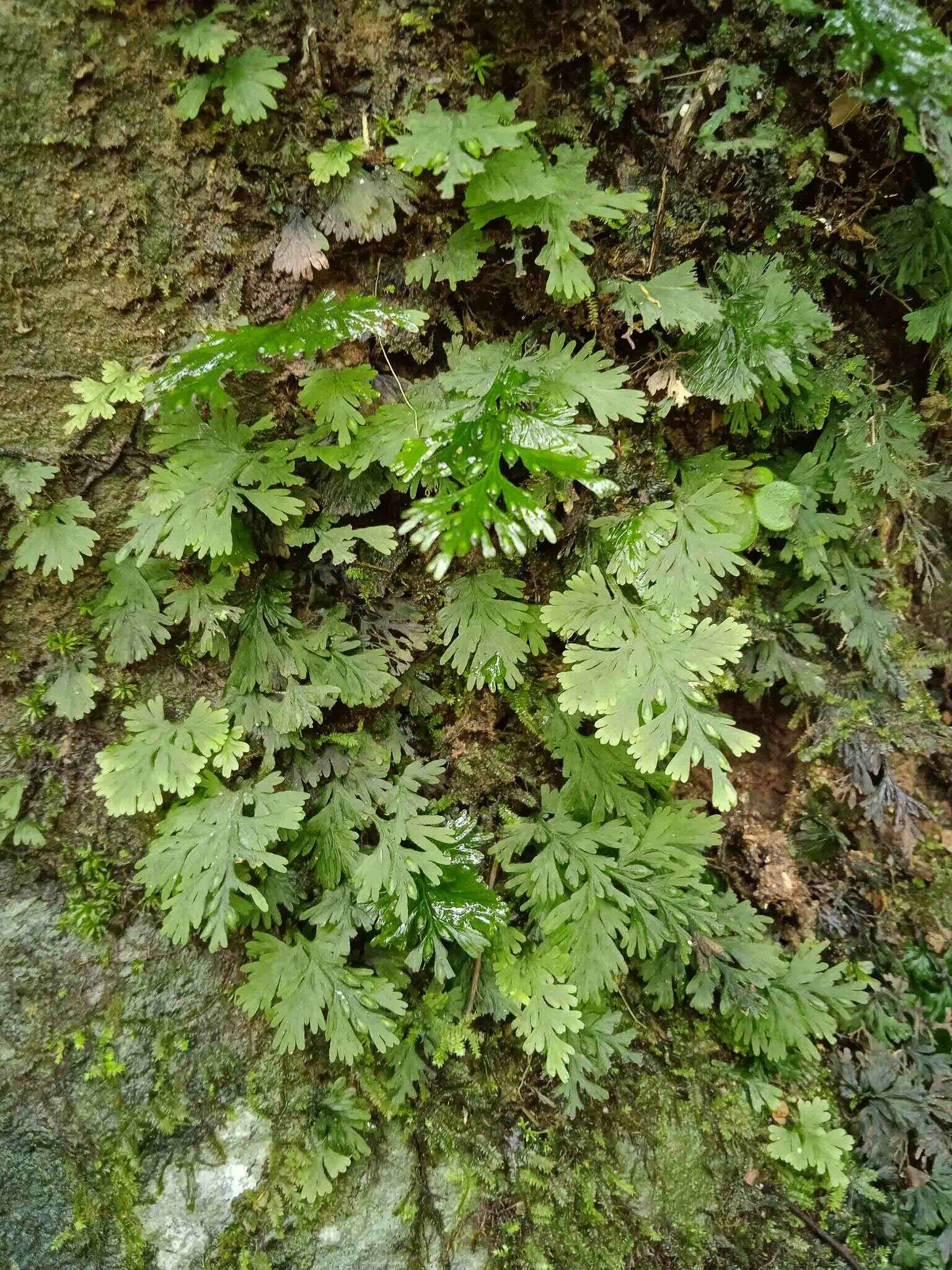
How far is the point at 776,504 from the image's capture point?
2432mm

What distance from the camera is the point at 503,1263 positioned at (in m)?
2.43

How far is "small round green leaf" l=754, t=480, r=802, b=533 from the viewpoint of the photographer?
95.4 inches

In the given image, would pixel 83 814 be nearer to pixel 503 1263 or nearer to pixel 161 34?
pixel 503 1263

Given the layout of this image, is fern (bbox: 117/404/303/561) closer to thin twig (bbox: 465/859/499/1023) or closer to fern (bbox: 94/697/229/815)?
fern (bbox: 94/697/229/815)

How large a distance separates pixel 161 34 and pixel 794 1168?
4388mm

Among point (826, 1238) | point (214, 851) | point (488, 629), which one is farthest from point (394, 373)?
point (826, 1238)

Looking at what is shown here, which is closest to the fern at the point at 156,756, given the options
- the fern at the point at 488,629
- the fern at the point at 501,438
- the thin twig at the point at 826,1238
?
the fern at the point at 488,629

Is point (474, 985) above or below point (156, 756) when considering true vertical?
below

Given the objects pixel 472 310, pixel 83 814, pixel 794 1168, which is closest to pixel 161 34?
pixel 472 310

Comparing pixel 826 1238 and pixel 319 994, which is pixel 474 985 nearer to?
pixel 319 994

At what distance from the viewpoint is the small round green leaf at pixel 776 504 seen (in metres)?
2.42

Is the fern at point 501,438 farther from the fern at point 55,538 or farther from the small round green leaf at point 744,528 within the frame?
the fern at point 55,538

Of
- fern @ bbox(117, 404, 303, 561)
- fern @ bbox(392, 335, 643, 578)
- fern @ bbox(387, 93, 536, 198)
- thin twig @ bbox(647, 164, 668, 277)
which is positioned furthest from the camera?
thin twig @ bbox(647, 164, 668, 277)

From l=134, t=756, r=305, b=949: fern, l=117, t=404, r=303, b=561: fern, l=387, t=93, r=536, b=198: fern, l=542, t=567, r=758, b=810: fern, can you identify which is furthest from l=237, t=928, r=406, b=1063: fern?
l=387, t=93, r=536, b=198: fern
